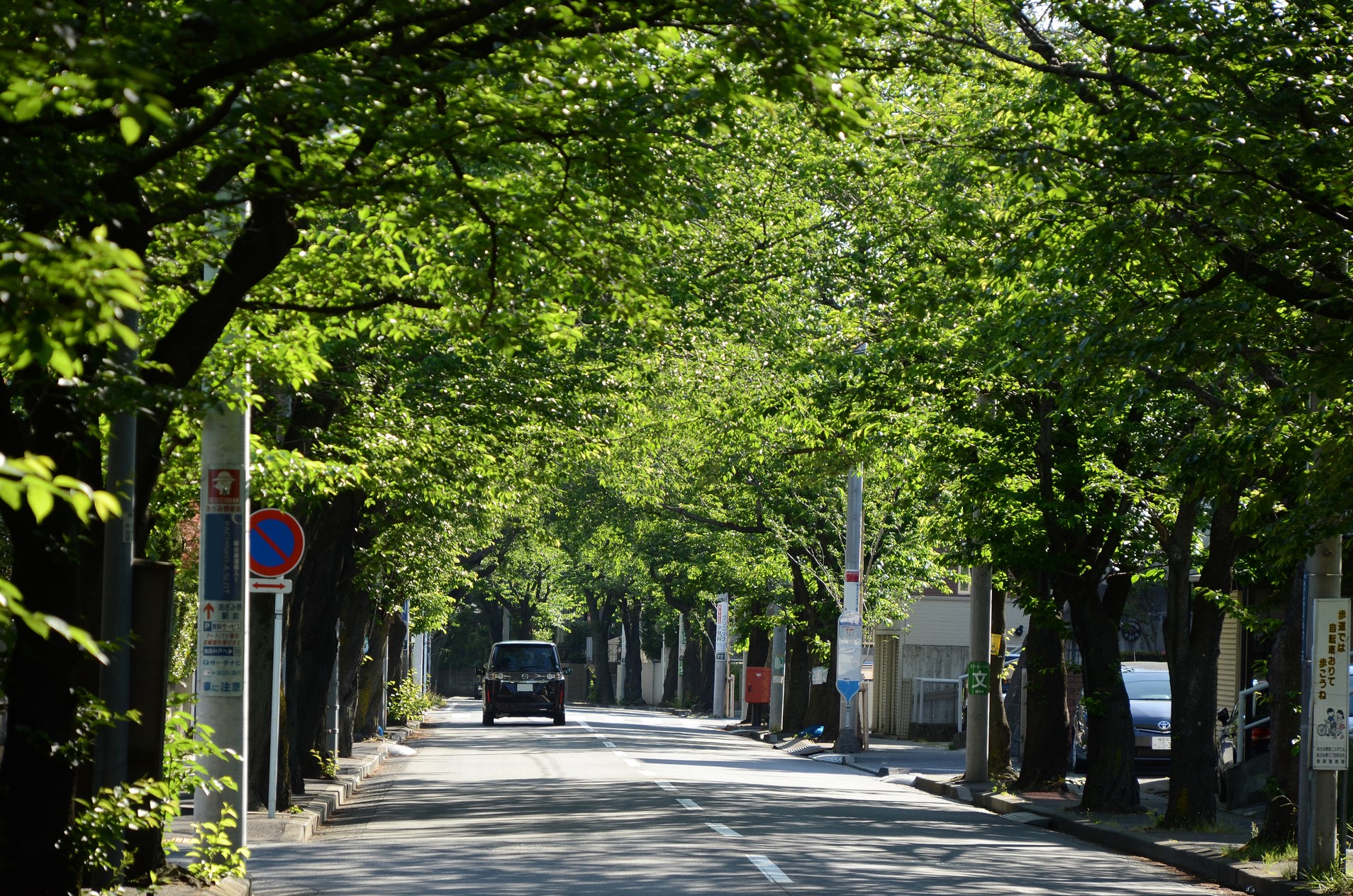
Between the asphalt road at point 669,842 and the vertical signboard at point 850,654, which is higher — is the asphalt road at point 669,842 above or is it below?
below

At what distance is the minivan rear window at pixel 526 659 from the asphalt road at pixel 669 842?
1922 centimetres

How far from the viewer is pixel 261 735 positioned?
16703 millimetres

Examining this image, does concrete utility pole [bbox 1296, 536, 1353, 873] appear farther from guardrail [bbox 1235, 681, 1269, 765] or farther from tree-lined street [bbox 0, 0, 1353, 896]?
guardrail [bbox 1235, 681, 1269, 765]

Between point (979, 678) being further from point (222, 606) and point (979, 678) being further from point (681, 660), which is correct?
point (681, 660)

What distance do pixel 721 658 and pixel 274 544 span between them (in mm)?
47712

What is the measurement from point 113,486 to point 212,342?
948 mm

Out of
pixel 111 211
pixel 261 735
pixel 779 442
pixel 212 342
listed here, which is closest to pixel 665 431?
pixel 779 442

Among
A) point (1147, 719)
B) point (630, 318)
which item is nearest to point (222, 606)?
point (630, 318)

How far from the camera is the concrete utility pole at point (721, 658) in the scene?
2291 inches

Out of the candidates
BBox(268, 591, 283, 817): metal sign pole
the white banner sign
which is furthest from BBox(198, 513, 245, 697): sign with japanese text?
the white banner sign

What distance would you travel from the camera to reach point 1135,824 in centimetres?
1898

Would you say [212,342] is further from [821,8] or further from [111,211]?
[821,8]

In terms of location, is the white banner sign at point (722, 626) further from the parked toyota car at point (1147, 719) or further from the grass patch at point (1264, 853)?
the grass patch at point (1264, 853)

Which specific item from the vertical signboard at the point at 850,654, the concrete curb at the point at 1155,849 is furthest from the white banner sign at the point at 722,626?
the concrete curb at the point at 1155,849
